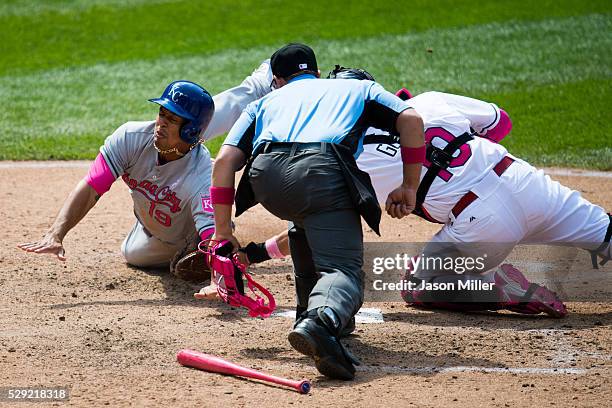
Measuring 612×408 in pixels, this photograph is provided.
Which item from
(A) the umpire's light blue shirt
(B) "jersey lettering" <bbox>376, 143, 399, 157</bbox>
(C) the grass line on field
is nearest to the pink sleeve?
(A) the umpire's light blue shirt

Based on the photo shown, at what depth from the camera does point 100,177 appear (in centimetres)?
581

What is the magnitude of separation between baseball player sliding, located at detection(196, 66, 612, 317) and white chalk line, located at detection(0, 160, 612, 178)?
3.48 meters

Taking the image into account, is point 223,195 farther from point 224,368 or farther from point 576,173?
point 576,173

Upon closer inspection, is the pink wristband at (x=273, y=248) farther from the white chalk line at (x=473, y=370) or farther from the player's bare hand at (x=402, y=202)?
the white chalk line at (x=473, y=370)

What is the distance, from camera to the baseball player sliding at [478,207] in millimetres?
5422

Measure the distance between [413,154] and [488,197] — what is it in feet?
3.23

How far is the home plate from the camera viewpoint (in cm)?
546

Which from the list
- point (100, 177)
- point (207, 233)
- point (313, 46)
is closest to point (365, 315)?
point (207, 233)

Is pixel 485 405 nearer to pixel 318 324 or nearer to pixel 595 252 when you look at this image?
pixel 318 324

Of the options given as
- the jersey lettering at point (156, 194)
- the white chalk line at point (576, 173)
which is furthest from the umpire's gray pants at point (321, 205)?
the white chalk line at point (576, 173)

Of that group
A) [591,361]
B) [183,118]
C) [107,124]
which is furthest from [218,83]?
[591,361]

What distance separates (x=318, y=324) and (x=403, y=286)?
1.79 meters

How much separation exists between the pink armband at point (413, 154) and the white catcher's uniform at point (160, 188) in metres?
1.57

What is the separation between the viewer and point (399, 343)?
196 inches
